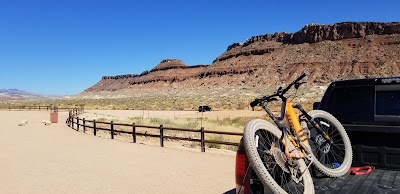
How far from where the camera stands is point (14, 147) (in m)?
15.2

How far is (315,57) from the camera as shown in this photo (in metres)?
119

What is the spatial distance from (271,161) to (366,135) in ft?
4.08

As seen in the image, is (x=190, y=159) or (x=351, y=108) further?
(x=190, y=159)

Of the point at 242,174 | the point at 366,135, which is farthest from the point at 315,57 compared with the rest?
the point at 242,174

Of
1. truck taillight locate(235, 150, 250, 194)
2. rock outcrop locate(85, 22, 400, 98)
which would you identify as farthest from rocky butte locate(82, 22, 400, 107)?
truck taillight locate(235, 150, 250, 194)

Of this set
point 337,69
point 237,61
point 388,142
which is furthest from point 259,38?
point 388,142

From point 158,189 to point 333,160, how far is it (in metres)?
4.54

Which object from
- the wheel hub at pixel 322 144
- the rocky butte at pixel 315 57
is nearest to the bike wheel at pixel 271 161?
the wheel hub at pixel 322 144

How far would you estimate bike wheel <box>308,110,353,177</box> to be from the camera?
3893mm

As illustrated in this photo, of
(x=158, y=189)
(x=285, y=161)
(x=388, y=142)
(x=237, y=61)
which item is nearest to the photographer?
(x=285, y=161)

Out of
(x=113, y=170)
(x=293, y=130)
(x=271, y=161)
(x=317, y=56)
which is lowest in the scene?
(x=113, y=170)

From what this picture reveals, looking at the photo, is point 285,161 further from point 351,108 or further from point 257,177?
point 351,108

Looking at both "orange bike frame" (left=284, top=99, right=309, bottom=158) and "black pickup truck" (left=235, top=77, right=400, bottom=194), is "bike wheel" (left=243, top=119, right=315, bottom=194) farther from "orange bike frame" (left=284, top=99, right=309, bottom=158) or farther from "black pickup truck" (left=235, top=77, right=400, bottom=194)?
"black pickup truck" (left=235, top=77, right=400, bottom=194)

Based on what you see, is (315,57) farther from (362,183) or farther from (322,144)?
(362,183)
